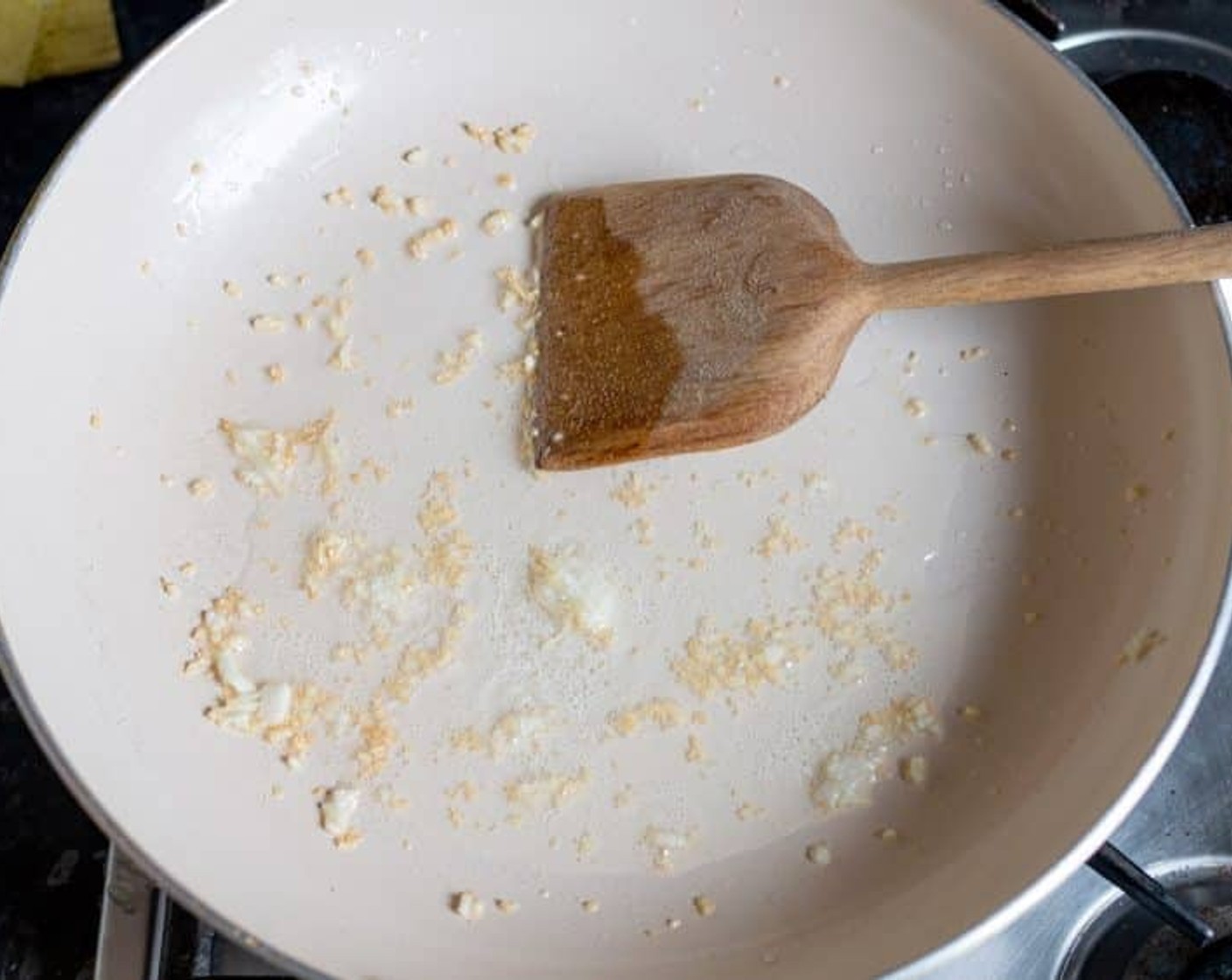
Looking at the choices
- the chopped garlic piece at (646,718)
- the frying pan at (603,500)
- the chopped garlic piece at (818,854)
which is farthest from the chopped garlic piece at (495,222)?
the chopped garlic piece at (818,854)

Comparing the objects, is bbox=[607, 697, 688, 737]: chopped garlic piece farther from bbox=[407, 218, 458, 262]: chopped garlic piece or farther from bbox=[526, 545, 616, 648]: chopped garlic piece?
bbox=[407, 218, 458, 262]: chopped garlic piece

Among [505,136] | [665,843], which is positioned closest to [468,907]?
[665,843]

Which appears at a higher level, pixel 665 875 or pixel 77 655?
pixel 77 655

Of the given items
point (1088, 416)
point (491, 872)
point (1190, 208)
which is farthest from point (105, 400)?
point (1190, 208)

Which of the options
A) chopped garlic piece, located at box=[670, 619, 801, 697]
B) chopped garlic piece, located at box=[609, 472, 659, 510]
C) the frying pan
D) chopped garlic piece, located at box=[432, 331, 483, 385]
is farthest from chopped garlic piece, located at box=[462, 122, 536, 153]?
chopped garlic piece, located at box=[670, 619, 801, 697]

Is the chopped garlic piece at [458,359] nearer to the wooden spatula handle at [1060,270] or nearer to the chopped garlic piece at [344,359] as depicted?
the chopped garlic piece at [344,359]

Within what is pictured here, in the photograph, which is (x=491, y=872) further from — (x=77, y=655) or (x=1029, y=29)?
(x=1029, y=29)

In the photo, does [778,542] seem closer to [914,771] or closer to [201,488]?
[914,771]
